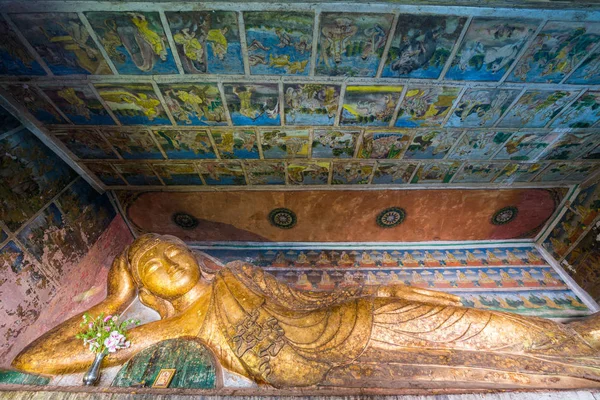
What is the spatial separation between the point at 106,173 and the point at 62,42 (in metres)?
2.39

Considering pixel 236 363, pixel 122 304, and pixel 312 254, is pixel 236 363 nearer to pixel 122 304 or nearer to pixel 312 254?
pixel 122 304

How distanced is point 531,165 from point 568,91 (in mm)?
1612

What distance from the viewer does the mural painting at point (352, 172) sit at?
4738 mm

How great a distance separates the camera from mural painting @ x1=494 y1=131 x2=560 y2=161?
4333 millimetres

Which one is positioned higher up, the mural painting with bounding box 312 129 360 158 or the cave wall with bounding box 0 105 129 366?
the mural painting with bounding box 312 129 360 158

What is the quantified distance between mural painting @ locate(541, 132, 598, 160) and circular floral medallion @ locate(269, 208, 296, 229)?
487 centimetres

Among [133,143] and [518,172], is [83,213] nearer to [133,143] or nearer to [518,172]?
[133,143]

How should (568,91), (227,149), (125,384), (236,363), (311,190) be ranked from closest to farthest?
(125,384), (236,363), (568,91), (227,149), (311,190)

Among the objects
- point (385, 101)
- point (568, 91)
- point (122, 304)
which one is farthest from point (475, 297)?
point (122, 304)

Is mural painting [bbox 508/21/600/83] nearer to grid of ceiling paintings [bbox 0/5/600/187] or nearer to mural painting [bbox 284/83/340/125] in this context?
grid of ceiling paintings [bbox 0/5/600/187]

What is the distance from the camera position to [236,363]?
2477mm

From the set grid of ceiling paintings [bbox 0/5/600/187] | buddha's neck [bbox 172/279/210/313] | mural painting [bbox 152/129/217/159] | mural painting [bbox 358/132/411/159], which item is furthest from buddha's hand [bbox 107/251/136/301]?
mural painting [bbox 358/132/411/159]

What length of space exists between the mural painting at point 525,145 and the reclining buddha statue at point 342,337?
302 centimetres

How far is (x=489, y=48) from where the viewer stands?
3191 mm
